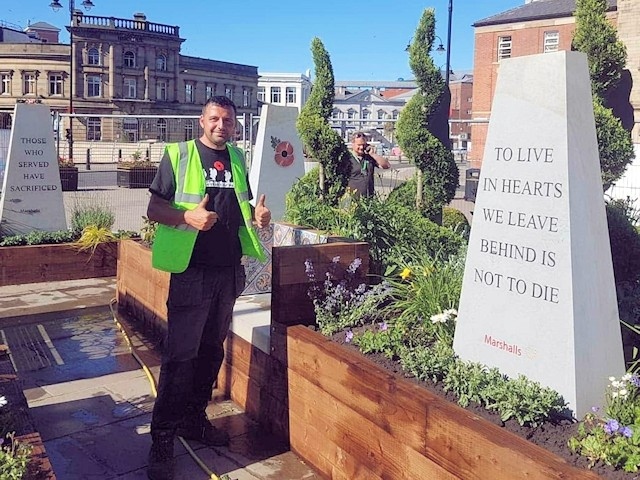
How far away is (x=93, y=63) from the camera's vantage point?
8438 cm

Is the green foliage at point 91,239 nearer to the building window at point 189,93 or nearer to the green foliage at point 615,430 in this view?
the green foliage at point 615,430

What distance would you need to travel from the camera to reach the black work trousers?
4008 mm

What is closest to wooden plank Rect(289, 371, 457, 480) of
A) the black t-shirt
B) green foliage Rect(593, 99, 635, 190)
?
the black t-shirt

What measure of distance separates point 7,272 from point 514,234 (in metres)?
7.22

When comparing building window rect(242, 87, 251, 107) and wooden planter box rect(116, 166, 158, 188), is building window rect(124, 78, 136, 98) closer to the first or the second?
building window rect(242, 87, 251, 107)

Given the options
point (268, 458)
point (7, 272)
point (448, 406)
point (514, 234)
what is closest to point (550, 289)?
point (514, 234)

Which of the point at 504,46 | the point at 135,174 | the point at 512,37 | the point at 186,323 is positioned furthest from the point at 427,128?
the point at 504,46

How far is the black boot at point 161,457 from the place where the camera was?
3.91 m

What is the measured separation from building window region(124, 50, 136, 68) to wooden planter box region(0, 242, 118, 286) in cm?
8255

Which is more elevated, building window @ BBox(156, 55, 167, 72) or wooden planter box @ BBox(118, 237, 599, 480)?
building window @ BBox(156, 55, 167, 72)

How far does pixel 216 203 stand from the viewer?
4062 mm

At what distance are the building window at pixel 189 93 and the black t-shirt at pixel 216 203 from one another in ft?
295

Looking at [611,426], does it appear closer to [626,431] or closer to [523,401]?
[626,431]

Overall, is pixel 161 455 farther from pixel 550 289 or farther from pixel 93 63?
pixel 93 63
